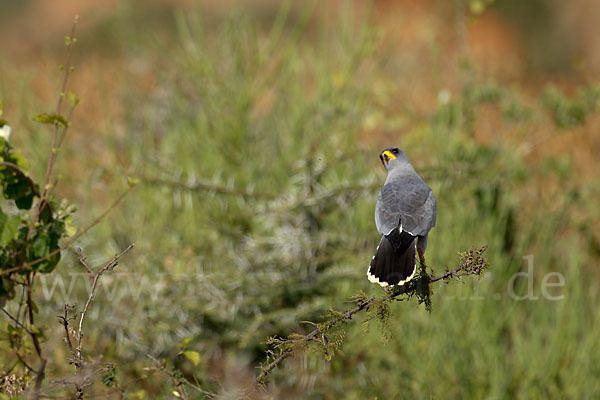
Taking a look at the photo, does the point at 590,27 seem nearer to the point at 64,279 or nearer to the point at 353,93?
the point at 353,93

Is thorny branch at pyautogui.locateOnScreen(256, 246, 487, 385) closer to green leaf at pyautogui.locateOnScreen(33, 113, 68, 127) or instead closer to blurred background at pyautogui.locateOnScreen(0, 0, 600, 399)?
green leaf at pyautogui.locateOnScreen(33, 113, 68, 127)

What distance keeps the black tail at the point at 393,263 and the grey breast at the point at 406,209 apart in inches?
1.6

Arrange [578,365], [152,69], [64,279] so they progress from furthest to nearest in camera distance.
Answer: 1. [152,69]
2. [64,279]
3. [578,365]

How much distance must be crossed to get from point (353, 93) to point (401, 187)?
272cm

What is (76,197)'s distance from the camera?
4617 millimetres

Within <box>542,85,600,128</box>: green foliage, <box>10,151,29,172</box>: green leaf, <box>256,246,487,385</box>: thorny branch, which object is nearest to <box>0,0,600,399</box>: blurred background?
<box>542,85,600,128</box>: green foliage

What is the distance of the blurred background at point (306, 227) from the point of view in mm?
3516

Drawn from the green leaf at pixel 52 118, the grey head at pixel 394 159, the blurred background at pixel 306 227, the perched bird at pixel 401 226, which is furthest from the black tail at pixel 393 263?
the blurred background at pixel 306 227

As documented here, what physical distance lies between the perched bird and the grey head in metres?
0.10

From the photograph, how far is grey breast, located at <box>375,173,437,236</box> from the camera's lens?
1.90 metres

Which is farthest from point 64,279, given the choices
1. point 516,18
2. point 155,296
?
point 516,18

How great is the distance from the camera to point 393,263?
1771mm

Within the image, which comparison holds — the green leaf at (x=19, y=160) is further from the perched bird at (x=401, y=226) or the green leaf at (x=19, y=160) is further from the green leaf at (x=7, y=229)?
the perched bird at (x=401, y=226)

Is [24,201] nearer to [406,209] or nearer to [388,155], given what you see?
[406,209]
